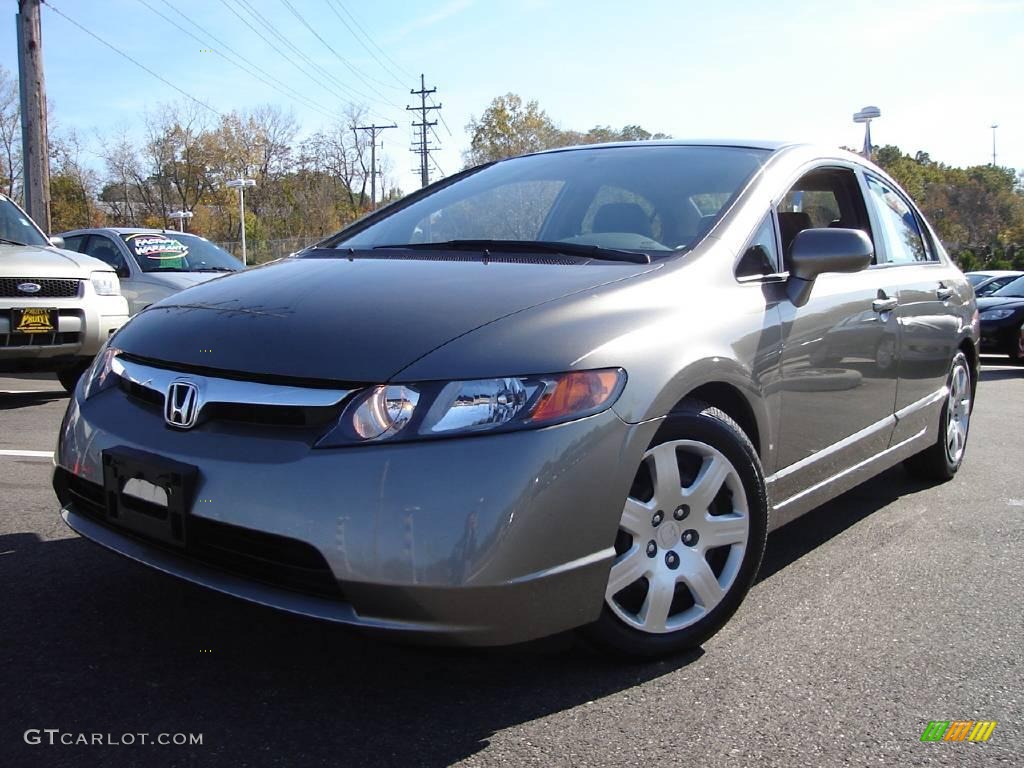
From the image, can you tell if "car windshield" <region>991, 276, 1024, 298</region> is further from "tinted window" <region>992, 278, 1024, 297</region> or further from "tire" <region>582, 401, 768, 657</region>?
"tire" <region>582, 401, 768, 657</region>

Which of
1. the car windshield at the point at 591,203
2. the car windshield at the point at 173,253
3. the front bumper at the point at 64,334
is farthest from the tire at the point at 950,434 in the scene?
the car windshield at the point at 173,253

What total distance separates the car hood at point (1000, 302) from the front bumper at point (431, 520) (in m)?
13.2

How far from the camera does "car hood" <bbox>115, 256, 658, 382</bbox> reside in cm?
221

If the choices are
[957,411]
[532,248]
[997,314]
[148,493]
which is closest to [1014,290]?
[997,314]

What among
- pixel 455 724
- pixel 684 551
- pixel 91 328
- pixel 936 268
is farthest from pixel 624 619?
pixel 91 328

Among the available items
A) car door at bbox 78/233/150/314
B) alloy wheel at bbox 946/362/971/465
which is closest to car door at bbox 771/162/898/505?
alloy wheel at bbox 946/362/971/465

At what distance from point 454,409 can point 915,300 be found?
2695 mm

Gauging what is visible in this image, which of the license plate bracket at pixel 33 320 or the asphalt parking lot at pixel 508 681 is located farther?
the license plate bracket at pixel 33 320

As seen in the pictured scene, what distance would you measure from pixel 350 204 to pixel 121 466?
Result: 254ft

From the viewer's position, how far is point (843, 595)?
3.13m

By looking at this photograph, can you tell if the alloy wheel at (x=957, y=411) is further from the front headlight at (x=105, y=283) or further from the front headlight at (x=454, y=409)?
the front headlight at (x=105, y=283)

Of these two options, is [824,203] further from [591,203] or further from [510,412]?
[510,412]

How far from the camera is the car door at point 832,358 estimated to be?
3010 mm

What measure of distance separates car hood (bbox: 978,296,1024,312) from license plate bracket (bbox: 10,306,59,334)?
12.2 metres
